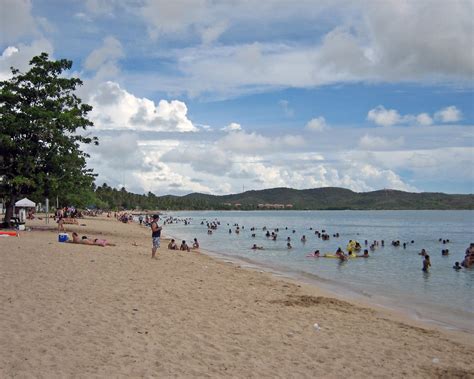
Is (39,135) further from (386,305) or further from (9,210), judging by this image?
(386,305)

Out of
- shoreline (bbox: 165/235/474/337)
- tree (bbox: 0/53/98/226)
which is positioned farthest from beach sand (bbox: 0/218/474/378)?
tree (bbox: 0/53/98/226)

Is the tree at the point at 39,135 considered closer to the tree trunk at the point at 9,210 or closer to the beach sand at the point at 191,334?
the tree trunk at the point at 9,210

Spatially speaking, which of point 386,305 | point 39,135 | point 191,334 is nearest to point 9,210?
point 39,135

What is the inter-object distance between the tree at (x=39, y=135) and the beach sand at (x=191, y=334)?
14.5 metres

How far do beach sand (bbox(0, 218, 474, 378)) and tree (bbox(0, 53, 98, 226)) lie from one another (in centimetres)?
1448

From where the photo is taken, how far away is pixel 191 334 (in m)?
7.94

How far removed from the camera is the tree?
2589 centimetres

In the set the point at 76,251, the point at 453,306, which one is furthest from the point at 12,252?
the point at 453,306

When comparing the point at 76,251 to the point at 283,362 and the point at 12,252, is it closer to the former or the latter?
the point at 12,252

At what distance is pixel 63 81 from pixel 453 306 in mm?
23483

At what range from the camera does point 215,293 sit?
11984 mm

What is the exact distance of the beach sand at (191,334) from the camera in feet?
21.0

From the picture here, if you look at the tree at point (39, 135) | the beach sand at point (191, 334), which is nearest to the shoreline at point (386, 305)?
the beach sand at point (191, 334)

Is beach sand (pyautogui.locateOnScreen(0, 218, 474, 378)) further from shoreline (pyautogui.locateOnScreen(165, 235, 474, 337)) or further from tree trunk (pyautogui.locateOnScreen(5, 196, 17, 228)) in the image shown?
tree trunk (pyautogui.locateOnScreen(5, 196, 17, 228))
